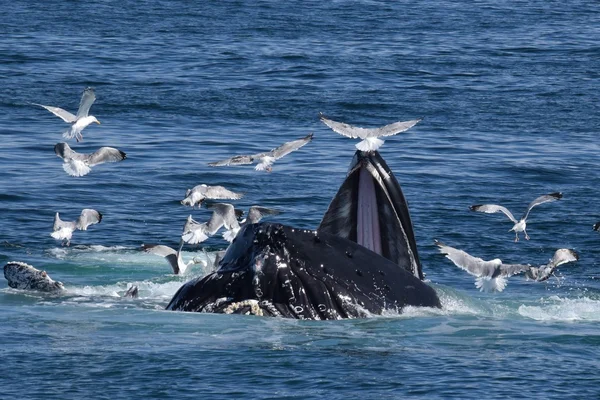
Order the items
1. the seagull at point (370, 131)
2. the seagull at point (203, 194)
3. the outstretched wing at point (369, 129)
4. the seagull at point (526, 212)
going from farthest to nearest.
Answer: the seagull at point (203, 194), the seagull at point (526, 212), the outstretched wing at point (369, 129), the seagull at point (370, 131)

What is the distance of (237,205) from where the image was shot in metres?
21.0

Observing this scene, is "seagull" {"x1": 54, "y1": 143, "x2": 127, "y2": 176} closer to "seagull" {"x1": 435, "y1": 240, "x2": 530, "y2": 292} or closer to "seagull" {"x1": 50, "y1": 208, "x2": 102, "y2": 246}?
"seagull" {"x1": 50, "y1": 208, "x2": 102, "y2": 246}

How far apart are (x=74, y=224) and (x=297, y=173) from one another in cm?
660

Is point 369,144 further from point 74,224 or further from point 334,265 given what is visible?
point 74,224

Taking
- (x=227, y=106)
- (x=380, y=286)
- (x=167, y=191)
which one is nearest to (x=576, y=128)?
(x=227, y=106)

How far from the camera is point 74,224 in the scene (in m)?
17.7

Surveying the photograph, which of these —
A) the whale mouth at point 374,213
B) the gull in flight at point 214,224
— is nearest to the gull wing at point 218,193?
the gull in flight at point 214,224

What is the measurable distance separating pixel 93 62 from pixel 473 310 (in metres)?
22.4

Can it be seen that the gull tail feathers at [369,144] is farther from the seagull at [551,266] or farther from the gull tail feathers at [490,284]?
the seagull at [551,266]

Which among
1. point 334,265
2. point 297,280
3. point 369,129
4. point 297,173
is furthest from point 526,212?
point 297,280

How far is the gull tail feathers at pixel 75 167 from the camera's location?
1834cm

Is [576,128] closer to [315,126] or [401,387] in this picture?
[315,126]

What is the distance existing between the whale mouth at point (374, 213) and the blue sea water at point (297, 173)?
54cm

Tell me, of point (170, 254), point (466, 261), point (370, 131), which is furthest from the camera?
point (170, 254)
